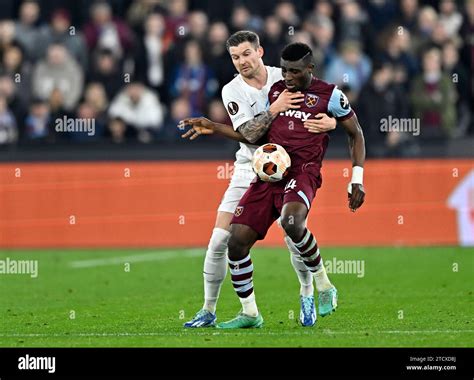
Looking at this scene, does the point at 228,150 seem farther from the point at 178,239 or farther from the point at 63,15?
the point at 63,15

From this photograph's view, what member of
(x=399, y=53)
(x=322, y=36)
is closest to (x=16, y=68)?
(x=322, y=36)

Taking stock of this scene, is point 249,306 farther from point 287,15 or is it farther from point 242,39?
point 287,15

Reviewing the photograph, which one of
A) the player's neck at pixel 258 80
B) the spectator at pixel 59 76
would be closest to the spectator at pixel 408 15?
the spectator at pixel 59 76

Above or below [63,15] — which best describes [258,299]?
below

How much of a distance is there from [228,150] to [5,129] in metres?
3.59

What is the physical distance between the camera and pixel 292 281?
1538cm

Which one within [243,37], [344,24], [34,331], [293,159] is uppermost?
[344,24]

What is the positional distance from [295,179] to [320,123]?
0.51 metres

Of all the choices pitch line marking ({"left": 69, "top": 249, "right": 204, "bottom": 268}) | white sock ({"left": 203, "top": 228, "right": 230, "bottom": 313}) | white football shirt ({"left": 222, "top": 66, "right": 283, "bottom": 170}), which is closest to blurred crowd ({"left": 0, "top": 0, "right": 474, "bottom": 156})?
pitch line marking ({"left": 69, "top": 249, "right": 204, "bottom": 268})

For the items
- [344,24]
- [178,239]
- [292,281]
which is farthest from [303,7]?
[292,281]

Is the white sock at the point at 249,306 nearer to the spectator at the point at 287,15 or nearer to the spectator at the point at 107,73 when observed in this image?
the spectator at the point at 107,73

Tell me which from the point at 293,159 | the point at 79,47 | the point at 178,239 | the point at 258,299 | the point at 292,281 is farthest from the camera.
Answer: the point at 79,47

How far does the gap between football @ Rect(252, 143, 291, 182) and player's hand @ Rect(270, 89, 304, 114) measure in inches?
13.0

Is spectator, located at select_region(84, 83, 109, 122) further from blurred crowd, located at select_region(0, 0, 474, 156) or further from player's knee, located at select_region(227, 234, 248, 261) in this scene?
player's knee, located at select_region(227, 234, 248, 261)
